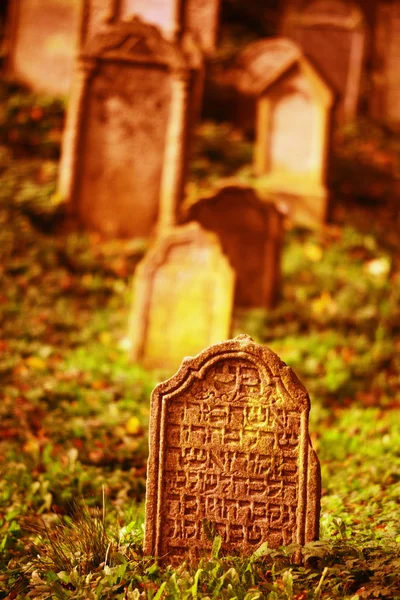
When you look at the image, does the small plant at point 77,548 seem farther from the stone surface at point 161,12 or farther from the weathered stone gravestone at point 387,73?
the weathered stone gravestone at point 387,73

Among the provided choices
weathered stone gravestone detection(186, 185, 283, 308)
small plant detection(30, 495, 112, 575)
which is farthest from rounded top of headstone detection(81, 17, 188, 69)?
small plant detection(30, 495, 112, 575)

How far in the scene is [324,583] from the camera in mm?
2869

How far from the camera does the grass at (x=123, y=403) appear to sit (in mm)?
2973

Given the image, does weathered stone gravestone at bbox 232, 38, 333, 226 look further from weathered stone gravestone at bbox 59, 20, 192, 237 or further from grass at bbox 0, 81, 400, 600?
weathered stone gravestone at bbox 59, 20, 192, 237

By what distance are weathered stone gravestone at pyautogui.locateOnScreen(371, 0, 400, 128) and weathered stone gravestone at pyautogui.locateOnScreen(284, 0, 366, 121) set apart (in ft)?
1.17

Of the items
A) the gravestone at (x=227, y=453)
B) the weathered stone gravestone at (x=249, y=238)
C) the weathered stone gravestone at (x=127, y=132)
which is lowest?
the gravestone at (x=227, y=453)

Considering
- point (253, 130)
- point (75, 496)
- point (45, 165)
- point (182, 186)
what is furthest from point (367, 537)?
point (253, 130)

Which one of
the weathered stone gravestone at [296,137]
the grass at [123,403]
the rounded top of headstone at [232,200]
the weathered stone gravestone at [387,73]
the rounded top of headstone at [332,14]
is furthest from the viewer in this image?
the rounded top of headstone at [332,14]

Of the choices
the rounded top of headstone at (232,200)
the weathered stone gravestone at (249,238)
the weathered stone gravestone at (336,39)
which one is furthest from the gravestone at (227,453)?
the weathered stone gravestone at (336,39)

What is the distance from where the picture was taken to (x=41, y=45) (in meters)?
12.2

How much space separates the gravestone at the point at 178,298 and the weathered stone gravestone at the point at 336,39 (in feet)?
32.1

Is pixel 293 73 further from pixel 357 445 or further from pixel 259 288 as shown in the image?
pixel 357 445

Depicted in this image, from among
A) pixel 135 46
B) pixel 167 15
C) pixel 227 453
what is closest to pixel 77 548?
pixel 227 453

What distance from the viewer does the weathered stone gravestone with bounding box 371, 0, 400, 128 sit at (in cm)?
1484
